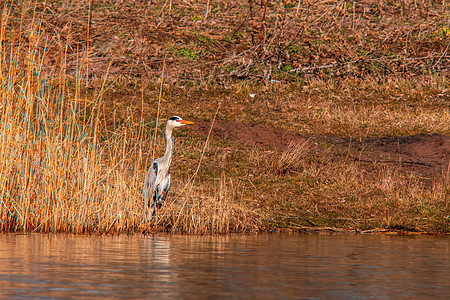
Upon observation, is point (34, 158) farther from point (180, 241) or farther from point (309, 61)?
point (309, 61)

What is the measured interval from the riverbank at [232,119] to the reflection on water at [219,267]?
647 mm

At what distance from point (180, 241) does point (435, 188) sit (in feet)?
17.0

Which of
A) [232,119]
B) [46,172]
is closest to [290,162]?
[232,119]

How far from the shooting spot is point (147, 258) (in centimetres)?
634

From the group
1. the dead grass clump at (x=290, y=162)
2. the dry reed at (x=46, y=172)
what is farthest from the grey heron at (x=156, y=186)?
the dead grass clump at (x=290, y=162)

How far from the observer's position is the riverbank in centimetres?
795

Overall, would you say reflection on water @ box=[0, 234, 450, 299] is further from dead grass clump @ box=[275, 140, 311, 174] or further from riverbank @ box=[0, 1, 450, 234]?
dead grass clump @ box=[275, 140, 311, 174]

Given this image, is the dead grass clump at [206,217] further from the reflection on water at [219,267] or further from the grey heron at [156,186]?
the reflection on water at [219,267]

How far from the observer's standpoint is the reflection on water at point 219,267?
4812 mm

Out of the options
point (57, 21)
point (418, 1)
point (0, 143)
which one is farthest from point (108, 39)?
point (0, 143)

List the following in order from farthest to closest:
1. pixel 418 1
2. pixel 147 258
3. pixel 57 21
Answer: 1. pixel 418 1
2. pixel 57 21
3. pixel 147 258

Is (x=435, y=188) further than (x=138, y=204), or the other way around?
(x=435, y=188)

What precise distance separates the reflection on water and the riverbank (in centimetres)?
65

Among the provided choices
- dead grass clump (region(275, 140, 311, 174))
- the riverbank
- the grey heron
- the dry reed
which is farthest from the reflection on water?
dead grass clump (region(275, 140, 311, 174))
